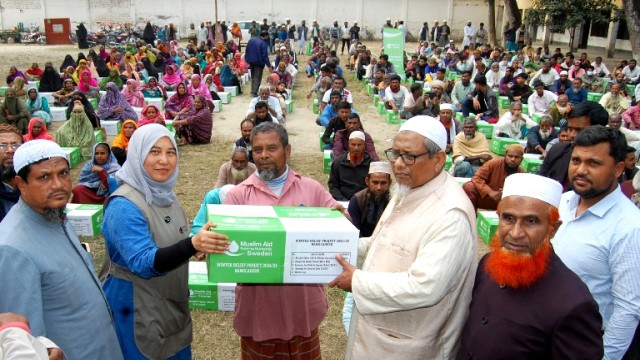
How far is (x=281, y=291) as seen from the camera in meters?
2.67

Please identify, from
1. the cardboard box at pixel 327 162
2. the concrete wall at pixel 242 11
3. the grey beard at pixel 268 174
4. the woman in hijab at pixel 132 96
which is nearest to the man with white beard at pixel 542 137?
the cardboard box at pixel 327 162

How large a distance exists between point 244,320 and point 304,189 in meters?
0.77

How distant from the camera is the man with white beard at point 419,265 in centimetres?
193

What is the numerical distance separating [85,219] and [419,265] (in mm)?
5054

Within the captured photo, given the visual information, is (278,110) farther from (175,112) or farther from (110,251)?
(110,251)

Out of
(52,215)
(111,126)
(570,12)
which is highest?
(570,12)

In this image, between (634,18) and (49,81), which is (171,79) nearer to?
(49,81)

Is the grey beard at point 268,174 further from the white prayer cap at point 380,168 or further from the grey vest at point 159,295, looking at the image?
the white prayer cap at point 380,168

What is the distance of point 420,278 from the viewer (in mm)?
1915

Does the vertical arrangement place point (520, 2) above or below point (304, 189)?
above

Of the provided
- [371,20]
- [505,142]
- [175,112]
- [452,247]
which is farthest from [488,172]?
[371,20]

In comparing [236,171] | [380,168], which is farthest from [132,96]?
[380,168]

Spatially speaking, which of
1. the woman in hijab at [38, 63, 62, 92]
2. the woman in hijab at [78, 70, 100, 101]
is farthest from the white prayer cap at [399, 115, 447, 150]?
the woman in hijab at [38, 63, 62, 92]

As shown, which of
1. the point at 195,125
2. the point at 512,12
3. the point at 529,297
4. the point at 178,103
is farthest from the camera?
the point at 512,12
